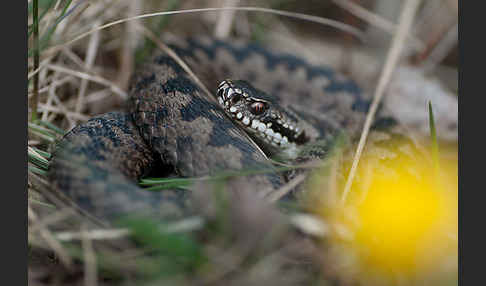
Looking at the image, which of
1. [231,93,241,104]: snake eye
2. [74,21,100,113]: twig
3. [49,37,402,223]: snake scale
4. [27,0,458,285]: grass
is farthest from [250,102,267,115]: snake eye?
[74,21,100,113]: twig

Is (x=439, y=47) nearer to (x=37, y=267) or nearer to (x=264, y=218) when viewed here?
(x=264, y=218)

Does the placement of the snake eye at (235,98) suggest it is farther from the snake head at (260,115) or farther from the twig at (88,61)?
the twig at (88,61)

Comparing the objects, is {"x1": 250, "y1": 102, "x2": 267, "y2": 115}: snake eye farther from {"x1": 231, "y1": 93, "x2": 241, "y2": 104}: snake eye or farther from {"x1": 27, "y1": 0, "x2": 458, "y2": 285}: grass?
{"x1": 27, "y1": 0, "x2": 458, "y2": 285}: grass

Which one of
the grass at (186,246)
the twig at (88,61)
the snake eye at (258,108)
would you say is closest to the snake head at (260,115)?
the snake eye at (258,108)

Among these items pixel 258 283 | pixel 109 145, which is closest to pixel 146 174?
pixel 109 145

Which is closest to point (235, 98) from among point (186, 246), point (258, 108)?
point (258, 108)

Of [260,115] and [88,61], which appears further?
[88,61]

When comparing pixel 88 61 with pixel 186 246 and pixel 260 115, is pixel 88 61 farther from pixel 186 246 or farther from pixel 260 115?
pixel 186 246
